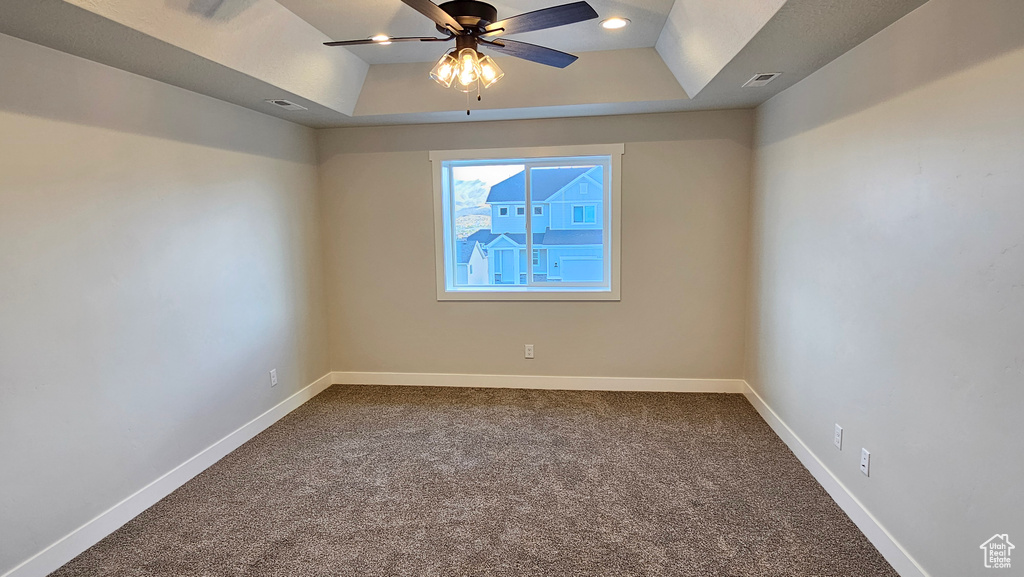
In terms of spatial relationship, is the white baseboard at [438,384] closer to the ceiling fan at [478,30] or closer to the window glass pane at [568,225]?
the window glass pane at [568,225]

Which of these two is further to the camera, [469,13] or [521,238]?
[521,238]

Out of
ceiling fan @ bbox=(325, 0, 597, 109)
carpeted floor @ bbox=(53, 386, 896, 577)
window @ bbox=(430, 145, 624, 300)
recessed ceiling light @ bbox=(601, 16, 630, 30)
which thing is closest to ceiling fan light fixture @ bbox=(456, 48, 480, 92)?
ceiling fan @ bbox=(325, 0, 597, 109)

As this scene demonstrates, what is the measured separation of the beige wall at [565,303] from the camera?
3822mm

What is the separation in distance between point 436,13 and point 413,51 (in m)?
1.52

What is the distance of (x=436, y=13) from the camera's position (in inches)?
71.9

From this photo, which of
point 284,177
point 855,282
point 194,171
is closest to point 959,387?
point 855,282

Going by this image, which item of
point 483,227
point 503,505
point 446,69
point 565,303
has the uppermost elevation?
point 446,69

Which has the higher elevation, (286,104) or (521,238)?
(286,104)

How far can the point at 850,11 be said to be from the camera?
189cm

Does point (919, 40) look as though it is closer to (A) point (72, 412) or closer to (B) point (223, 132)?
(B) point (223, 132)

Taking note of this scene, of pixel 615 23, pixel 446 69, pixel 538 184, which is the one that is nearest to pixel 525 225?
pixel 538 184

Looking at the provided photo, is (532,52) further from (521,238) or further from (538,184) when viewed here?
(521,238)

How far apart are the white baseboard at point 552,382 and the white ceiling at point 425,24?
2.51 metres

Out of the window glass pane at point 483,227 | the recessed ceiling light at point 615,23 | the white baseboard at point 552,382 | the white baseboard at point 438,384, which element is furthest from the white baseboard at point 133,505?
the recessed ceiling light at point 615,23
